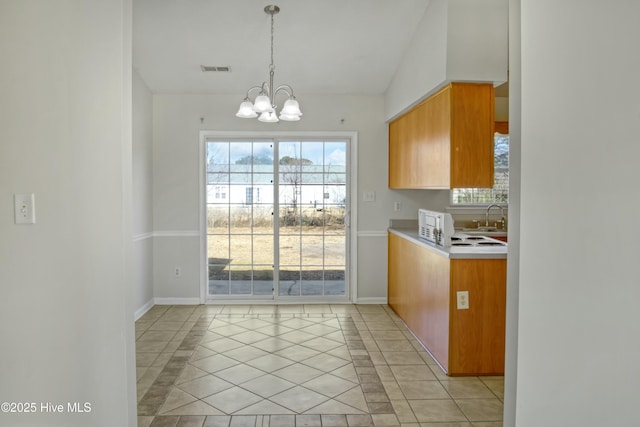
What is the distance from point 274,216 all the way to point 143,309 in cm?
180

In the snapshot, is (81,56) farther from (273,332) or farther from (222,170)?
(222,170)

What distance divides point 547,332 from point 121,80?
196 cm

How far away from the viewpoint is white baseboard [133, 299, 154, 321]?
189 inches

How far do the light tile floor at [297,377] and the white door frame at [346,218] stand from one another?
2.06ft

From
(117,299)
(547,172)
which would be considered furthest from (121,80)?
(547,172)

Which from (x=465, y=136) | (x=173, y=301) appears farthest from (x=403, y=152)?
(x=173, y=301)

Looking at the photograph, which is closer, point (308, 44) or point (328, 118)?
point (308, 44)

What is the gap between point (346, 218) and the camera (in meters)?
5.50

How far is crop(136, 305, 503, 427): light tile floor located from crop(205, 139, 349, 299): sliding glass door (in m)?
0.74

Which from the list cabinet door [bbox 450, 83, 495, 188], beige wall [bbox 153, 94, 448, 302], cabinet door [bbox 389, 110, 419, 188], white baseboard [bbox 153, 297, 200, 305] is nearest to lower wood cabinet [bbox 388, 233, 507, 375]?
cabinet door [bbox 450, 83, 495, 188]

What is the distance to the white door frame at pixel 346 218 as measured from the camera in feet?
17.7

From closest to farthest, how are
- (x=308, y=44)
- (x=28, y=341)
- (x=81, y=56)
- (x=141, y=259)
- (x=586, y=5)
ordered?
1. (x=586, y=5)
2. (x=28, y=341)
3. (x=81, y=56)
4. (x=308, y=44)
5. (x=141, y=259)

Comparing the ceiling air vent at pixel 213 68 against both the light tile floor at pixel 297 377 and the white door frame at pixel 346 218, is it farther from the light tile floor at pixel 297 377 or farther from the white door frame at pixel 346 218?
the light tile floor at pixel 297 377

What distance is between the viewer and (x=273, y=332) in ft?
14.4
